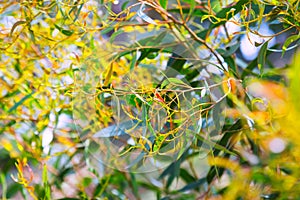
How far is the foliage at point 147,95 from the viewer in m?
0.54

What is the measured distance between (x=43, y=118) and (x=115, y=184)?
17 centimetres

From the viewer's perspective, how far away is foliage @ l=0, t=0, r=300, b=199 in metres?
0.54

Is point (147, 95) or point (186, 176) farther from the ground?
point (147, 95)

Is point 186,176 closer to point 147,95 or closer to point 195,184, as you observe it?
point 195,184

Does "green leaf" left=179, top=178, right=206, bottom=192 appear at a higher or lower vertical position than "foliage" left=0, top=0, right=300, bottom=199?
lower

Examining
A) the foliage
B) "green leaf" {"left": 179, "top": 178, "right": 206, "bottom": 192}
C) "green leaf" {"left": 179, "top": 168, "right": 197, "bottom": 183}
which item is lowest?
"green leaf" {"left": 179, "top": 168, "right": 197, "bottom": 183}

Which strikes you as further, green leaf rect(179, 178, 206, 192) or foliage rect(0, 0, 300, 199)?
green leaf rect(179, 178, 206, 192)

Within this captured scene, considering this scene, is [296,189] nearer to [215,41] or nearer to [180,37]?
[180,37]

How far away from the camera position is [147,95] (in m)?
0.55

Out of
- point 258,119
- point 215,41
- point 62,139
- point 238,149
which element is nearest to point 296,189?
point 258,119

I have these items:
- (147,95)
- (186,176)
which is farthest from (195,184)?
(147,95)

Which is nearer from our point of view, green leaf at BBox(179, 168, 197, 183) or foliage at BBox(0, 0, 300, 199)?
foliage at BBox(0, 0, 300, 199)

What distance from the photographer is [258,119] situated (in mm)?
555

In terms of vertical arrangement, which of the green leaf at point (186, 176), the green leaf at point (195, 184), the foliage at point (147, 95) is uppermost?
the foliage at point (147, 95)
